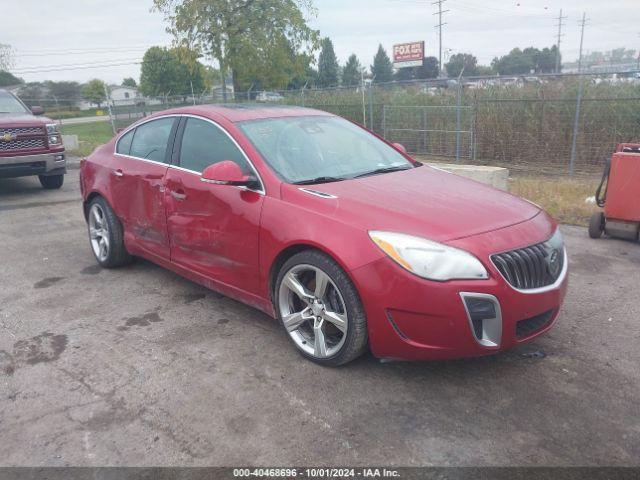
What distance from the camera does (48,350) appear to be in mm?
3855

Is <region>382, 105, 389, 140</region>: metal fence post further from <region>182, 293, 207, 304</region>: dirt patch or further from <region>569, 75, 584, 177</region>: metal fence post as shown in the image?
<region>182, 293, 207, 304</region>: dirt patch

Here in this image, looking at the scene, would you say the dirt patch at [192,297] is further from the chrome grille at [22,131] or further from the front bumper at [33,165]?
the chrome grille at [22,131]

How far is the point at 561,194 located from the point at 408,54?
68.0m

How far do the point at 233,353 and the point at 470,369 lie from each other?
1512mm

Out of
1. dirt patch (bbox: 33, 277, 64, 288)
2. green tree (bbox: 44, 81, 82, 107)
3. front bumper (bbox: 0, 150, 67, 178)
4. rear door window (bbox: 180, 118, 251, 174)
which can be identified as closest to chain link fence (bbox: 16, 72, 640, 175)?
front bumper (bbox: 0, 150, 67, 178)

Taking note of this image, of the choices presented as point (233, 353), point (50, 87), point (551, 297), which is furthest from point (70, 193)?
point (50, 87)

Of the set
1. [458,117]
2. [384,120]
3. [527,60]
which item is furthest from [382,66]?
[458,117]

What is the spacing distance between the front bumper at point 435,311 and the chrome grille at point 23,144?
336 inches

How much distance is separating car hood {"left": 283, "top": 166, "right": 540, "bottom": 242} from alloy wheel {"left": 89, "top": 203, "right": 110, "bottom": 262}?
8.64 ft

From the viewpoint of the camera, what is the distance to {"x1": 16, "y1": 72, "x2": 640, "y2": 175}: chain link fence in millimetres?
11906

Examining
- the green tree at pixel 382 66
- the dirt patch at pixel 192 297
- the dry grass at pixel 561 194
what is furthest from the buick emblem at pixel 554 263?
the green tree at pixel 382 66

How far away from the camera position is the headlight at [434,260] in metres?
2.96

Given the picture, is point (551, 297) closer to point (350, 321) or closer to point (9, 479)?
point (350, 321)

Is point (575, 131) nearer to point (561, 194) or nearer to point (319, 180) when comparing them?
point (561, 194)
